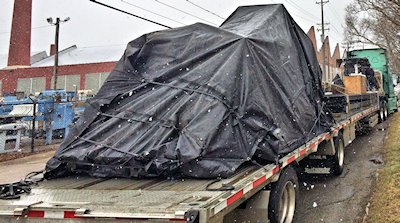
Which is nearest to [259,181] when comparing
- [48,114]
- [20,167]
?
[20,167]

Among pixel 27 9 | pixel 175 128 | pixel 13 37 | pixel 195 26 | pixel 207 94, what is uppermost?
pixel 27 9

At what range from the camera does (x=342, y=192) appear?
6742 millimetres

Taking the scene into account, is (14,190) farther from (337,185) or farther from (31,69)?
(31,69)

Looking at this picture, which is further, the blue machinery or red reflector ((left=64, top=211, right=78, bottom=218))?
the blue machinery

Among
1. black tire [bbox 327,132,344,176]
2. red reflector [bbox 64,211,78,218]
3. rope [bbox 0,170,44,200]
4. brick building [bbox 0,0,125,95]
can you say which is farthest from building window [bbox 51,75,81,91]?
red reflector [bbox 64,211,78,218]

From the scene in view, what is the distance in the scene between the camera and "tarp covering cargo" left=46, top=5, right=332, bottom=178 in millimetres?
3961

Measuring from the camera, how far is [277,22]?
6074mm

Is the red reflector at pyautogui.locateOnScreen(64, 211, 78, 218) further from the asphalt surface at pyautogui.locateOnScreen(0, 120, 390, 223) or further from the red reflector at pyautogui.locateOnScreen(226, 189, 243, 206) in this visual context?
the asphalt surface at pyautogui.locateOnScreen(0, 120, 390, 223)

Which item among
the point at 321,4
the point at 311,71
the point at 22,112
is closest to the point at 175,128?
the point at 311,71

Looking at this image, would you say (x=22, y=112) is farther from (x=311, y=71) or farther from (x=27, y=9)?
(x=27, y=9)

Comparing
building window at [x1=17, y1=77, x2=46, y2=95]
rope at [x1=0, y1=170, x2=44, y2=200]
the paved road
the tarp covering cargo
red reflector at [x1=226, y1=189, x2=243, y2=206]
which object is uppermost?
building window at [x1=17, y1=77, x2=46, y2=95]

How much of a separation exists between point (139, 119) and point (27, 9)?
4010 cm

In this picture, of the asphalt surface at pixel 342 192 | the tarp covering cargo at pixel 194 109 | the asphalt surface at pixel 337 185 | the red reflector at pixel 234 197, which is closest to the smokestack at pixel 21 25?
the asphalt surface at pixel 337 185

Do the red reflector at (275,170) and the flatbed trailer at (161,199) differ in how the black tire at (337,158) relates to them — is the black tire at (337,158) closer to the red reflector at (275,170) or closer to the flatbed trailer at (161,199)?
the flatbed trailer at (161,199)
